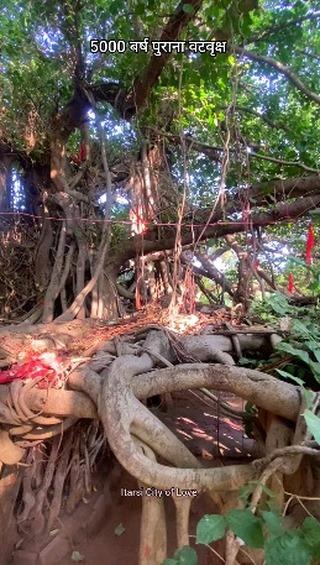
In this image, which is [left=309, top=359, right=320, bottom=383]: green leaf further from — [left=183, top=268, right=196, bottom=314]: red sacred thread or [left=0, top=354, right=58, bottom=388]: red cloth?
A: [left=183, top=268, right=196, bottom=314]: red sacred thread

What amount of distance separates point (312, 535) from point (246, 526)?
0.50 feet

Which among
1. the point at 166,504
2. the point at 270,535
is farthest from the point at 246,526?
the point at 166,504

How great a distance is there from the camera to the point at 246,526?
1.02 m

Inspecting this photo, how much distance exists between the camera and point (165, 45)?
8.84ft

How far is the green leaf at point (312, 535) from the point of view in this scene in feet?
3.25

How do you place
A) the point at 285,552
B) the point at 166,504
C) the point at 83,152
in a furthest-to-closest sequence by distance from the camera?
the point at 83,152 → the point at 166,504 → the point at 285,552

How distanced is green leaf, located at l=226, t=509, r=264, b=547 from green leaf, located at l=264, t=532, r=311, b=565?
0.04 metres

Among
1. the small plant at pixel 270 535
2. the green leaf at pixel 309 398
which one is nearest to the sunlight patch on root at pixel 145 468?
the green leaf at pixel 309 398

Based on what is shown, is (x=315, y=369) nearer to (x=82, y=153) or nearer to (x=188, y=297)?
(x=188, y=297)

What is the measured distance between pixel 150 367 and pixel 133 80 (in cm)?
234

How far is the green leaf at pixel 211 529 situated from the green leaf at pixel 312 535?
0.62 feet

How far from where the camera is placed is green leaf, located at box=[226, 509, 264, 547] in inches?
39.2

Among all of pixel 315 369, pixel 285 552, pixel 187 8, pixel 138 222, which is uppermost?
pixel 187 8

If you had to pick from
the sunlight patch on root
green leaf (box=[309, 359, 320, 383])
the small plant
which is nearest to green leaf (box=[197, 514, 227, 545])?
the small plant
